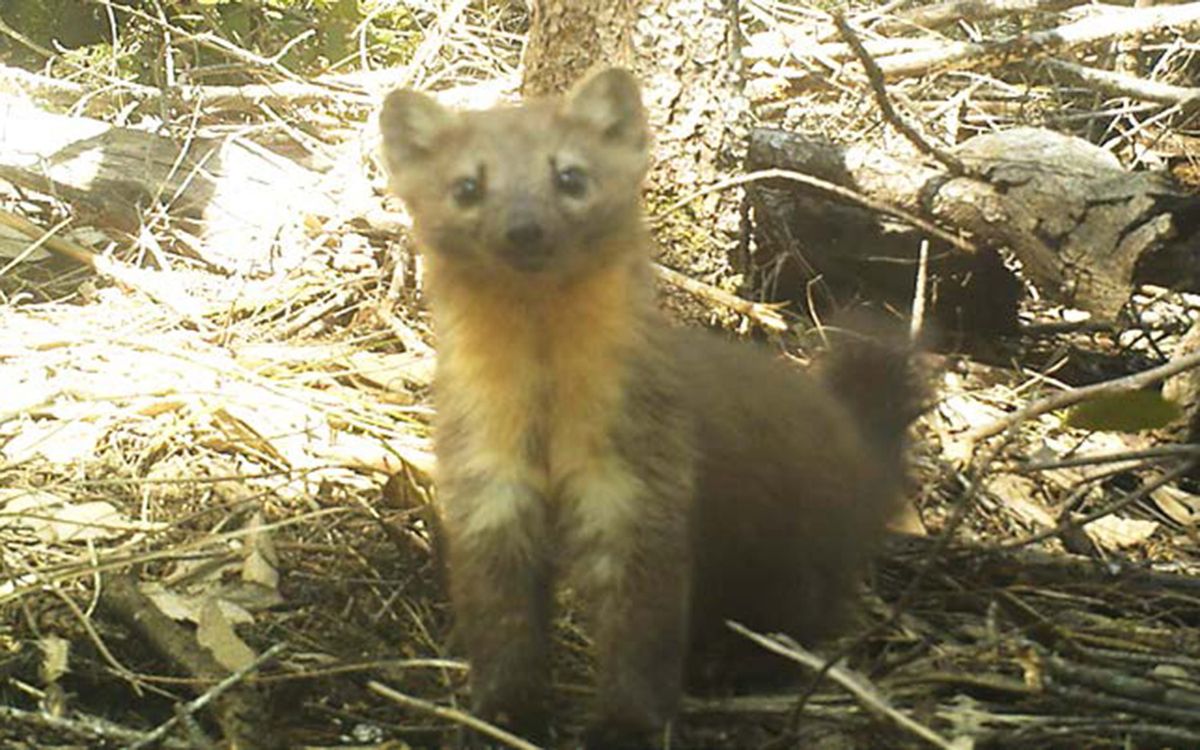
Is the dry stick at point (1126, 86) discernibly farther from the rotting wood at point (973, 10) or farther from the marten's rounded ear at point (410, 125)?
the marten's rounded ear at point (410, 125)

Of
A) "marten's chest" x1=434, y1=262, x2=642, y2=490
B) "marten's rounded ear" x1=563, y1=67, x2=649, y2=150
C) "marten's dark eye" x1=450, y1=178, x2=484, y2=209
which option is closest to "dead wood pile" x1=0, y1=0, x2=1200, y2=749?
"marten's chest" x1=434, y1=262, x2=642, y2=490

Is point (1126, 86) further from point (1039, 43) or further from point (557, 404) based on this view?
point (557, 404)

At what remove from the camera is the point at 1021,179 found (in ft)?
18.0

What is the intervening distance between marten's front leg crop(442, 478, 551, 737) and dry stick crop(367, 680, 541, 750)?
7 cm

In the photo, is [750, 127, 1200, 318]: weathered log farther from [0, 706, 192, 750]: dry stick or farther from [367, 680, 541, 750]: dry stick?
[0, 706, 192, 750]: dry stick

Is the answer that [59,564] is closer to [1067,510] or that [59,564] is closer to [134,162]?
[1067,510]

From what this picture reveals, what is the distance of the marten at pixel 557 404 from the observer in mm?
3104

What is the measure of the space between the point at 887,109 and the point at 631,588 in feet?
9.31

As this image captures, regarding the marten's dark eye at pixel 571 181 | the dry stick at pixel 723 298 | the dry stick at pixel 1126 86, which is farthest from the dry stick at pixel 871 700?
the dry stick at pixel 1126 86

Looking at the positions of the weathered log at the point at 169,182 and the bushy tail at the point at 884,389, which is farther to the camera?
the weathered log at the point at 169,182

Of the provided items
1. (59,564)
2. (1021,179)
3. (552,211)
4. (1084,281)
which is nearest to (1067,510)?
(1084,281)

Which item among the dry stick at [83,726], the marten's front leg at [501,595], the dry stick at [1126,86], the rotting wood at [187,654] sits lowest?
the dry stick at [83,726]

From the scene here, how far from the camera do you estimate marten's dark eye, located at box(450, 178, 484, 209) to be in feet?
10.5

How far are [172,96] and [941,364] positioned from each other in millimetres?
5030
